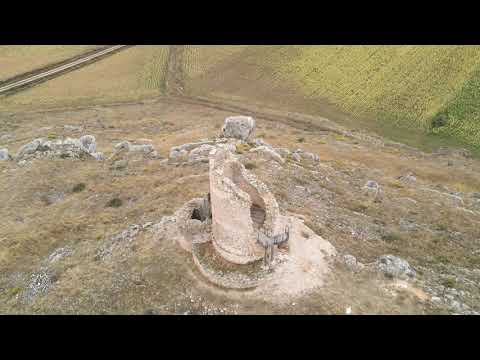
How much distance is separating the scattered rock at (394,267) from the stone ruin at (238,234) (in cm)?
357

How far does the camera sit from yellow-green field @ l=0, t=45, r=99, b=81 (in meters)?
91.6

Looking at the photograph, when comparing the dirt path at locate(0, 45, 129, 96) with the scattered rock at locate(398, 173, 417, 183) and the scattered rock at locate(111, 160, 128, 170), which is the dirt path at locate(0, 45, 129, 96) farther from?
the scattered rock at locate(398, 173, 417, 183)

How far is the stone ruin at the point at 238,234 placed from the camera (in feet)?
78.6

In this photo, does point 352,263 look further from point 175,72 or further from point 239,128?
point 175,72

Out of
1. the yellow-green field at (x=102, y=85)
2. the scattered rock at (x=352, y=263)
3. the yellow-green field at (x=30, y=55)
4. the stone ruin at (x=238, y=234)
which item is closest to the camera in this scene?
the stone ruin at (x=238, y=234)

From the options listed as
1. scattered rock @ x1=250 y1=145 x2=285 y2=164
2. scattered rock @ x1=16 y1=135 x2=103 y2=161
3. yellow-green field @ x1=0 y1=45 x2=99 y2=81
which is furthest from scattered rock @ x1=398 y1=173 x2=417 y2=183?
yellow-green field @ x1=0 y1=45 x2=99 y2=81

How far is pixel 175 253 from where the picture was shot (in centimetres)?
2759

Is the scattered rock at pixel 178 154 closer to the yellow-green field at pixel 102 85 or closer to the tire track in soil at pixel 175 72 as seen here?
the tire track in soil at pixel 175 72

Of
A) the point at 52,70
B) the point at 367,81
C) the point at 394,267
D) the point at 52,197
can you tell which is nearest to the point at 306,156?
the point at 394,267

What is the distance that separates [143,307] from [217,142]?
96.9ft

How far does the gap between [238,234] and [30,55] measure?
101 m

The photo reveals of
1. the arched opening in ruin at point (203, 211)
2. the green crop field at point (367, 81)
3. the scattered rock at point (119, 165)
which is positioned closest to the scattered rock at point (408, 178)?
the green crop field at point (367, 81)

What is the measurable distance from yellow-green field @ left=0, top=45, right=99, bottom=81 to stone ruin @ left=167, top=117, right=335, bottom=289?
3247 inches

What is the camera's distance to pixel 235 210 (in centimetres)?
2362
